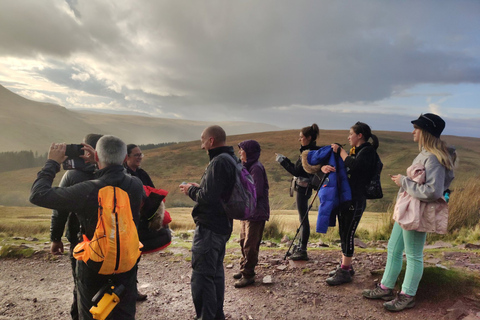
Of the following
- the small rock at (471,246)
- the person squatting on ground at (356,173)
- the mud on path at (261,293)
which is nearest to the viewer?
the mud on path at (261,293)

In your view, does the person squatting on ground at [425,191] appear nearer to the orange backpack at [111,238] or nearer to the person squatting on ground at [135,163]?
the orange backpack at [111,238]

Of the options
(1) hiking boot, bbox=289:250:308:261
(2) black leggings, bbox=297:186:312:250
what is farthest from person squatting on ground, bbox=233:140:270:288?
(1) hiking boot, bbox=289:250:308:261

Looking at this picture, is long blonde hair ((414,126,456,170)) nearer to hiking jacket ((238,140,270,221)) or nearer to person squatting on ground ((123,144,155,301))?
hiking jacket ((238,140,270,221))

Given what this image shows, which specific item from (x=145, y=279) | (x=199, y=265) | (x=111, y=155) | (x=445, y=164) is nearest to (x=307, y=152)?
(x=445, y=164)

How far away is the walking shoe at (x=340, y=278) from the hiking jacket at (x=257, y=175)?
1.36 metres

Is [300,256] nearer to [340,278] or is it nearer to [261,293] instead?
[340,278]

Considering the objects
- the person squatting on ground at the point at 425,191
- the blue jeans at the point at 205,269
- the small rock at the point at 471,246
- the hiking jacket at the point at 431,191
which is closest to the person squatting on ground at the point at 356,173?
the person squatting on ground at the point at 425,191

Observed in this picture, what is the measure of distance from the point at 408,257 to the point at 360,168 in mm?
1237

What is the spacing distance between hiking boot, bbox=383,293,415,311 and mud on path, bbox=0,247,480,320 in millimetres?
69

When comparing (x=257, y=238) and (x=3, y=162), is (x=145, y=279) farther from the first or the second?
(x=3, y=162)

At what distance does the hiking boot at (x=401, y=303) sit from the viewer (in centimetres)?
368

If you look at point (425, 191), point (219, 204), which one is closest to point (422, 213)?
point (425, 191)

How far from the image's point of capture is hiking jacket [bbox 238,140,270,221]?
15.4 feet

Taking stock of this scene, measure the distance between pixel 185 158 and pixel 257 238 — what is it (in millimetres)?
31109
